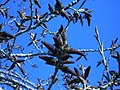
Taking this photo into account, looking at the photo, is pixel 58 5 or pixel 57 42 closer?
pixel 57 42

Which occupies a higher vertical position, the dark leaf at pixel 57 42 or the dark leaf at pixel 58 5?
the dark leaf at pixel 58 5

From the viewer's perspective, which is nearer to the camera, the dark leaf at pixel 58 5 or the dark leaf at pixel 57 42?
the dark leaf at pixel 57 42

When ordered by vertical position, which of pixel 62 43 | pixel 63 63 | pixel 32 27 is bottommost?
pixel 63 63

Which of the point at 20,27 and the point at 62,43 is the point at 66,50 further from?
the point at 20,27

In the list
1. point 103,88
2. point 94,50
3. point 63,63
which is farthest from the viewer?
point 94,50

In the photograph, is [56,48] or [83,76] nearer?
[56,48]

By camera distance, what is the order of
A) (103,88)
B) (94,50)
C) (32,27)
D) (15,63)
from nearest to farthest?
1. (103,88)
2. (15,63)
3. (32,27)
4. (94,50)

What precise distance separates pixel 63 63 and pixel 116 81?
0.60 meters

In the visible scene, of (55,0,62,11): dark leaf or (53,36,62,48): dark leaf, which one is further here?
(55,0,62,11): dark leaf

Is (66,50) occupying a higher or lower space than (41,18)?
lower

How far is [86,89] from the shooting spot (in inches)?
55.3

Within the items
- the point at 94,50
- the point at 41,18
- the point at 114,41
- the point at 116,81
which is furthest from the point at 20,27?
the point at 116,81

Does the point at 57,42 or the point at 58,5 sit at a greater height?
the point at 58,5

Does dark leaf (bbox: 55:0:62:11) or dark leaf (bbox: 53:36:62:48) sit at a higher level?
dark leaf (bbox: 55:0:62:11)
